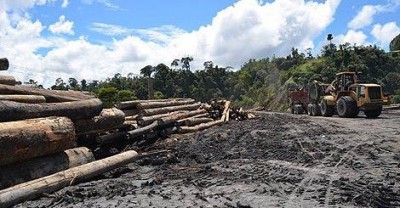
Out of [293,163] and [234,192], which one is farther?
[293,163]

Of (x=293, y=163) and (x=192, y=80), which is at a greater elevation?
(x=192, y=80)

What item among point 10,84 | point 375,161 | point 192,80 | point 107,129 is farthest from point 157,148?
point 192,80

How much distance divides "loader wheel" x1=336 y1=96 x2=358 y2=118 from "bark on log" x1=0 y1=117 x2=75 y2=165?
15760 millimetres

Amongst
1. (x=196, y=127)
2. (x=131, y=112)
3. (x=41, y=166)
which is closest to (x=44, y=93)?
(x=41, y=166)

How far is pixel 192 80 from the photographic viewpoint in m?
65.4

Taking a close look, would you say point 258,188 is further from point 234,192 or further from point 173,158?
point 173,158

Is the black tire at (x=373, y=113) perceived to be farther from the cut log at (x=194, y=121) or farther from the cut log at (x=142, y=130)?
the cut log at (x=142, y=130)

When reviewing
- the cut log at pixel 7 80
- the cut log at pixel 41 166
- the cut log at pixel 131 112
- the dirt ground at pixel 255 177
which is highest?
the cut log at pixel 7 80

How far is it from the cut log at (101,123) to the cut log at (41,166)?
117 centimetres

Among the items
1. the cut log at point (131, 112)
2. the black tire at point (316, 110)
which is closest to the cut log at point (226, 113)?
the black tire at point (316, 110)

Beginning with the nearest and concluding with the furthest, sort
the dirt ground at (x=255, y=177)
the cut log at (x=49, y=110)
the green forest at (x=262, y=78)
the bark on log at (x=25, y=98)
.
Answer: the dirt ground at (x=255, y=177)
the cut log at (x=49, y=110)
the bark on log at (x=25, y=98)
the green forest at (x=262, y=78)

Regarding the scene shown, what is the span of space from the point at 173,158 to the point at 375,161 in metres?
4.16

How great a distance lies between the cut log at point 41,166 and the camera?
22.4ft

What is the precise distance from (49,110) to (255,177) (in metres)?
4.05
